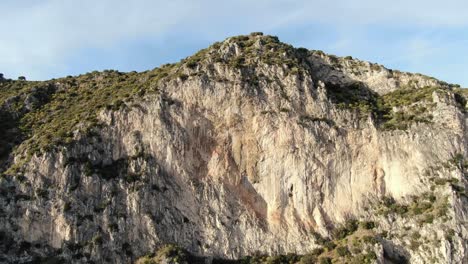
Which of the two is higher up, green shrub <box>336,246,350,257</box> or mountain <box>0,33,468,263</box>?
mountain <box>0,33,468,263</box>

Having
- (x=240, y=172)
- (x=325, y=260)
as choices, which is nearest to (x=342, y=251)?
(x=325, y=260)

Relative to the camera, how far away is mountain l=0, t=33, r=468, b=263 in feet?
163

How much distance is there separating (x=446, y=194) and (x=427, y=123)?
30.2 ft

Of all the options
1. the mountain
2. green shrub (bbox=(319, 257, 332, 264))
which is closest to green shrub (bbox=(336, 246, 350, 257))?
the mountain

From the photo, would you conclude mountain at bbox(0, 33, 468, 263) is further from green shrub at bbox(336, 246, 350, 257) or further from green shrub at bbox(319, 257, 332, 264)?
green shrub at bbox(319, 257, 332, 264)

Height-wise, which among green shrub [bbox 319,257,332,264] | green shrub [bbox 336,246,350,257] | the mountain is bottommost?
green shrub [bbox 319,257,332,264]

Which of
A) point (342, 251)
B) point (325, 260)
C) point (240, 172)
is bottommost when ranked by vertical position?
point (325, 260)

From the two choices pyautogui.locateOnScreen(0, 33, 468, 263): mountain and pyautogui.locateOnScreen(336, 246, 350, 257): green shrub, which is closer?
pyautogui.locateOnScreen(336, 246, 350, 257): green shrub

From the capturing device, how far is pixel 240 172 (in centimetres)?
5634

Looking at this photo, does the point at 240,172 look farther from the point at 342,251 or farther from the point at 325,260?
the point at 342,251

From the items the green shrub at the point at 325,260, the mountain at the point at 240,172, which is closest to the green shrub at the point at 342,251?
the mountain at the point at 240,172

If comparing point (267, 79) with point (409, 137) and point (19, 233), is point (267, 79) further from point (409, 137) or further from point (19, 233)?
point (19, 233)

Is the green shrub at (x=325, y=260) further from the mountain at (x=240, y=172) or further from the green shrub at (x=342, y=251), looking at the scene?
the green shrub at (x=342, y=251)

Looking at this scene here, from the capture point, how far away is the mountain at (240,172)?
163 ft
